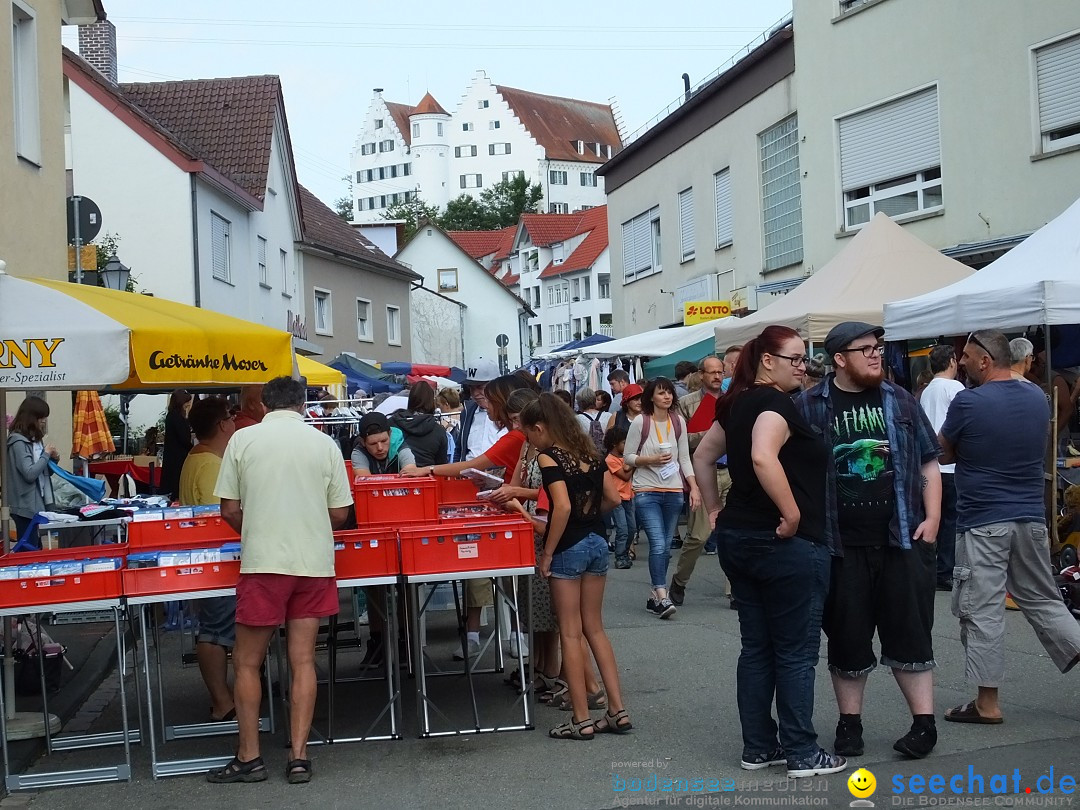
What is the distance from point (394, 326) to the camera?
146 feet

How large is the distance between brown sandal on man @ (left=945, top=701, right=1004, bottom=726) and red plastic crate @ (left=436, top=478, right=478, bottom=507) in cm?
349

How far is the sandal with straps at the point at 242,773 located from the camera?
6.28 meters

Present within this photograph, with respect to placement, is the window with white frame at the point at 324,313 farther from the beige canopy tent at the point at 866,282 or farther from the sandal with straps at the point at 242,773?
the sandal with straps at the point at 242,773

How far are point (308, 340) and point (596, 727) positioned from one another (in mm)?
30460

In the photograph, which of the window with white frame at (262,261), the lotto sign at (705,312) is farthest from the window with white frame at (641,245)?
the window with white frame at (262,261)

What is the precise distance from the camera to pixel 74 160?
26.2 metres

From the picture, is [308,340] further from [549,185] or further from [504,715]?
[549,185]

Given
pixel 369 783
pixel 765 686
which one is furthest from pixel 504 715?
pixel 765 686

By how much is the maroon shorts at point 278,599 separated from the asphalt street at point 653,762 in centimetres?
85

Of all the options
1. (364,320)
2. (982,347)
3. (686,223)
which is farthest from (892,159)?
(364,320)

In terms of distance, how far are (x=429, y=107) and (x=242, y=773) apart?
115m

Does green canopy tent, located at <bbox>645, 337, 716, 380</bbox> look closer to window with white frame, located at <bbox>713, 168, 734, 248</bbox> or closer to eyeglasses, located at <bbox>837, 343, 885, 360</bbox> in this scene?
window with white frame, located at <bbox>713, 168, 734, 248</bbox>

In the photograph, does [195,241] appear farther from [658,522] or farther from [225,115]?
[658,522]

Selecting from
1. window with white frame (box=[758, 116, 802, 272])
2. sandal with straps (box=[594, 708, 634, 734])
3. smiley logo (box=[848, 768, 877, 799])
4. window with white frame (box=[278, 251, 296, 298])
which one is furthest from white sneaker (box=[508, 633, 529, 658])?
window with white frame (box=[278, 251, 296, 298])
